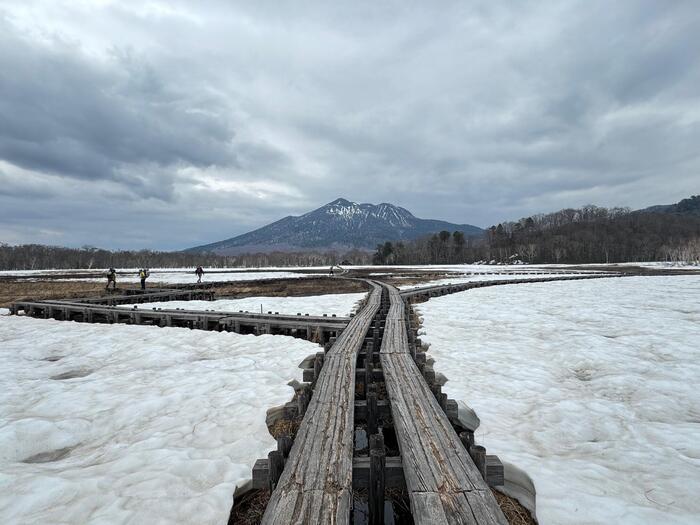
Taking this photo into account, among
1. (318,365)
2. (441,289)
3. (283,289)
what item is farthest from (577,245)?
(318,365)

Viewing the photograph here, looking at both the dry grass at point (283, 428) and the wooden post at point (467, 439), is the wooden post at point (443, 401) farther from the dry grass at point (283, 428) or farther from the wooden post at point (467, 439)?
the dry grass at point (283, 428)

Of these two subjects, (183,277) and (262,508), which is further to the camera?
(183,277)

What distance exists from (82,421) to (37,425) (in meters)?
0.70

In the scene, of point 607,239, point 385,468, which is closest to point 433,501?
point 385,468

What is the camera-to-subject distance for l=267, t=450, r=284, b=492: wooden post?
11.7ft

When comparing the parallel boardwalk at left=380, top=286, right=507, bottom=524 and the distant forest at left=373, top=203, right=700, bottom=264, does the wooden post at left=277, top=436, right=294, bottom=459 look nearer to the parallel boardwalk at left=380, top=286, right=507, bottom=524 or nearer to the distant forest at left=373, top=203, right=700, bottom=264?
the parallel boardwalk at left=380, top=286, right=507, bottom=524

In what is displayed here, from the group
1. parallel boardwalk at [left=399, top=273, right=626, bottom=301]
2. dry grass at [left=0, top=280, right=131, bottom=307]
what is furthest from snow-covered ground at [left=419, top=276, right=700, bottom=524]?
dry grass at [left=0, top=280, right=131, bottom=307]

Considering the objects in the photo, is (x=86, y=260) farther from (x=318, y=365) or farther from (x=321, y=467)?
(x=321, y=467)

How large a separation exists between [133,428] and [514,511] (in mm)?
6577

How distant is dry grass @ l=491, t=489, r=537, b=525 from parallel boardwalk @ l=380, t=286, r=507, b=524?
0.94 m

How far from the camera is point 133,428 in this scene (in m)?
6.39

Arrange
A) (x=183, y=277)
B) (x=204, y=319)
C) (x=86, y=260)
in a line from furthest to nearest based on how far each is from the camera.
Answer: (x=86, y=260) → (x=183, y=277) → (x=204, y=319)

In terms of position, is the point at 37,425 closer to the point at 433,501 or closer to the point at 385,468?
the point at 385,468

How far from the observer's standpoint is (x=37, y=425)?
633 centimetres
